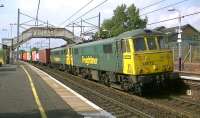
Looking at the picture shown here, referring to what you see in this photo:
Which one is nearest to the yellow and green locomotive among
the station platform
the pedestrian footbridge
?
the station platform

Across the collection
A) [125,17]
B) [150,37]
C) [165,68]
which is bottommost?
[165,68]

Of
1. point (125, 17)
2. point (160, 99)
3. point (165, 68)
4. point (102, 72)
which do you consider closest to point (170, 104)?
point (160, 99)

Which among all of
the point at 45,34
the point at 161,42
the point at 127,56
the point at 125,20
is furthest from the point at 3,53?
the point at 161,42

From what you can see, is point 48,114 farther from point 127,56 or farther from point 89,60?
point 89,60

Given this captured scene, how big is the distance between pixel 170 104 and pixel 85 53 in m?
14.5

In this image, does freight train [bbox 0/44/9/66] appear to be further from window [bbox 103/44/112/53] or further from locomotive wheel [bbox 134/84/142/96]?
locomotive wheel [bbox 134/84/142/96]

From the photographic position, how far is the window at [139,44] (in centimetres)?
1975

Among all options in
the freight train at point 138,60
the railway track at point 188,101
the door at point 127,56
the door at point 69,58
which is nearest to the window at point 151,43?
the freight train at point 138,60

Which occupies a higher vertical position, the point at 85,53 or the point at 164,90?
the point at 85,53

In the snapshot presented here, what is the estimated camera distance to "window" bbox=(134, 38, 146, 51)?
64.8 ft

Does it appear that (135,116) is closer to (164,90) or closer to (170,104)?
(170,104)

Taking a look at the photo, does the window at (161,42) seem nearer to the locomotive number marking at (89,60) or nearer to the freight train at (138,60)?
the freight train at (138,60)

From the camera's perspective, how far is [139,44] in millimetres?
19875

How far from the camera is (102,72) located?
26141mm
